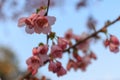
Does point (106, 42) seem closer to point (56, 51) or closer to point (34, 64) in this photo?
point (56, 51)

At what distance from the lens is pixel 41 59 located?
2.60 m

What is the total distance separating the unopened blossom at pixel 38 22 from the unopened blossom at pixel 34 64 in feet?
0.65

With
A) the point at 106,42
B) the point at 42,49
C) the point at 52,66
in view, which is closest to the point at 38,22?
the point at 42,49

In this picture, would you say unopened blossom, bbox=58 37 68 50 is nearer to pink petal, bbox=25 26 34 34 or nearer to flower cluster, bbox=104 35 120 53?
pink petal, bbox=25 26 34 34

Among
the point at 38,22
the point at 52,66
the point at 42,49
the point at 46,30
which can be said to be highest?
the point at 38,22

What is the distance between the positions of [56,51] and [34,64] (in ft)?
0.62

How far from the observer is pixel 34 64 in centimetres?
258

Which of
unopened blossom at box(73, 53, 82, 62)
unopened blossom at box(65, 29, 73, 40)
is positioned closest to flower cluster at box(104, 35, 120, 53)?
unopened blossom at box(73, 53, 82, 62)

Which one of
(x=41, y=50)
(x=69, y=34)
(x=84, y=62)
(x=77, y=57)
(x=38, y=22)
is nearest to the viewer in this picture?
→ (x=41, y=50)

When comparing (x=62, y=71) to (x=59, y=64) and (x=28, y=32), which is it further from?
(x=28, y=32)

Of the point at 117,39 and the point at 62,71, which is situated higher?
the point at 117,39

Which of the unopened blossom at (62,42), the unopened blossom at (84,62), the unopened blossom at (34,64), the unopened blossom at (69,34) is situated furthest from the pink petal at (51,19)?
the unopened blossom at (69,34)

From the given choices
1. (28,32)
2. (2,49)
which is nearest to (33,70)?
(28,32)

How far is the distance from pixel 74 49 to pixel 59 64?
Answer: 2.12ft
